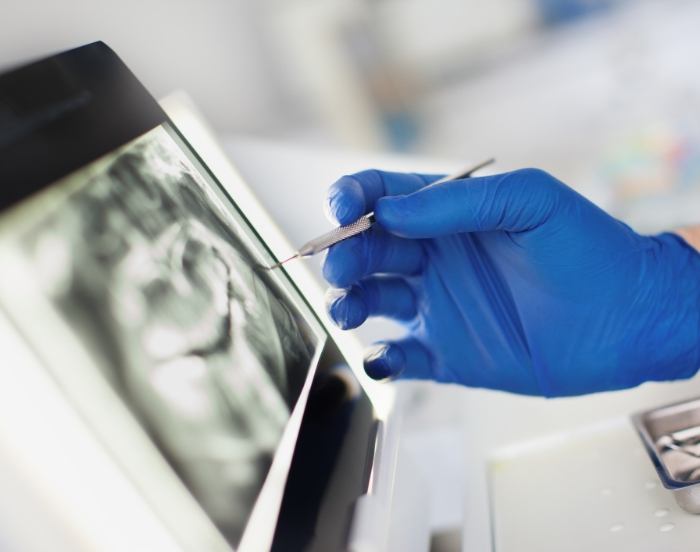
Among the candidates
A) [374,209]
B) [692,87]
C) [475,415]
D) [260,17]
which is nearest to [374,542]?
[374,209]

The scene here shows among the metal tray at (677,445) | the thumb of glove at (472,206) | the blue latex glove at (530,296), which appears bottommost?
the metal tray at (677,445)

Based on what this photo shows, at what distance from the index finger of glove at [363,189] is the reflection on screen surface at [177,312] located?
0.50 feet

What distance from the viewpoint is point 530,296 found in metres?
1.03

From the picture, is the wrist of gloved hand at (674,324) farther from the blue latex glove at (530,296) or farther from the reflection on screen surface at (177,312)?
the reflection on screen surface at (177,312)

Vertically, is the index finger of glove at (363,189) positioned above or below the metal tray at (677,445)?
above

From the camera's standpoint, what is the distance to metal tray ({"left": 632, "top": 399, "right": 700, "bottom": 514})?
819mm

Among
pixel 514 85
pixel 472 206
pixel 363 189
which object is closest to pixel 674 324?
pixel 472 206

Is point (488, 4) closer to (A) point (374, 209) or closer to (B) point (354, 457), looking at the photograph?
(A) point (374, 209)

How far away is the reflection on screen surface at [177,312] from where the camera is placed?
0.51m

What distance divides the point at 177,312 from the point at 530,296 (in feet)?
2.04

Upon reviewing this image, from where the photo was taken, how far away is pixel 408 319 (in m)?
1.14

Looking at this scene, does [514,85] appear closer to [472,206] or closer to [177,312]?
[472,206]

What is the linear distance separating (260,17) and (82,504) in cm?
176

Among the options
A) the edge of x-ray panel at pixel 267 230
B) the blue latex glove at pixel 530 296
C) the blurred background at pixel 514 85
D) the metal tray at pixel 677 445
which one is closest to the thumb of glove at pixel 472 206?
the blue latex glove at pixel 530 296
